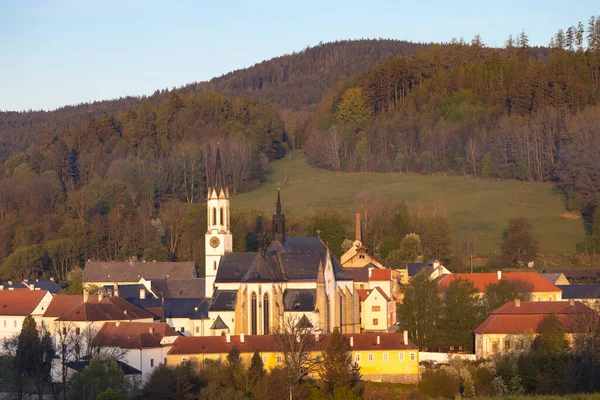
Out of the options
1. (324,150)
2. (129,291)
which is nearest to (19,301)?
(129,291)

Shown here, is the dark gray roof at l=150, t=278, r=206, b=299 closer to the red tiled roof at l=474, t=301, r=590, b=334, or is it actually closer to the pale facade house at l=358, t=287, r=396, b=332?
the pale facade house at l=358, t=287, r=396, b=332

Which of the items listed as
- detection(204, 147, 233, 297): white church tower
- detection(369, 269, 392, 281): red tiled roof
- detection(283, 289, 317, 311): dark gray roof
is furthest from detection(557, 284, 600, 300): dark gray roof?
detection(204, 147, 233, 297): white church tower

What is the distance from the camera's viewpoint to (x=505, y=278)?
249 ft

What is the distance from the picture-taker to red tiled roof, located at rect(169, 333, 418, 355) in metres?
61.0

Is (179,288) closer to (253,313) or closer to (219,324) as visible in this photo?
(219,324)

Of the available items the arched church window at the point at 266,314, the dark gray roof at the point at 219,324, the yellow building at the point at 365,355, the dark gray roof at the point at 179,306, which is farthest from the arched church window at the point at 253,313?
the yellow building at the point at 365,355

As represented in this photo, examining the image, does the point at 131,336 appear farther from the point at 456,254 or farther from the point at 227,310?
the point at 456,254

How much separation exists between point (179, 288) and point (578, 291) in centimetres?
2855

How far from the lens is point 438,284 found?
76062 millimetres

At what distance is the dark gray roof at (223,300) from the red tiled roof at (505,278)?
46.5ft

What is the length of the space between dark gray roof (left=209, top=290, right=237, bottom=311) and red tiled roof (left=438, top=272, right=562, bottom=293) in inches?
558

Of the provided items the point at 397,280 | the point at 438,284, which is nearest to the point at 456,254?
the point at 397,280

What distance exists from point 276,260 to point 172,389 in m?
16.5

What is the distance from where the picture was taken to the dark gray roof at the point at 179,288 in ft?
271
